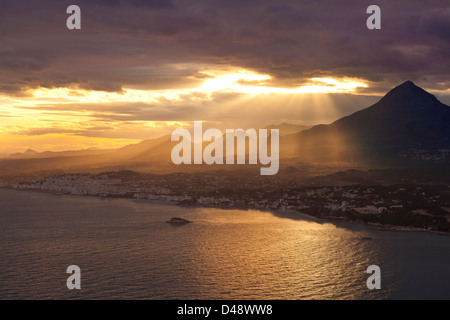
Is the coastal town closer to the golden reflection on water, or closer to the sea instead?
the sea

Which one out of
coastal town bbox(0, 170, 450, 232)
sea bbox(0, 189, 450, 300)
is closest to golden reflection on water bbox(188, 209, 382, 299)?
sea bbox(0, 189, 450, 300)

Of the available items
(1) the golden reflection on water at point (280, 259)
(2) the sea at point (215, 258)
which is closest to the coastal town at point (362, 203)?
(2) the sea at point (215, 258)

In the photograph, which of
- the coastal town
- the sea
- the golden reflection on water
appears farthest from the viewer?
the coastal town

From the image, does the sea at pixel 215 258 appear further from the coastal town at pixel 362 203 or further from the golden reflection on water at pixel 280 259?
the coastal town at pixel 362 203

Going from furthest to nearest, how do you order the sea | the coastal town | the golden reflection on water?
the coastal town, the golden reflection on water, the sea

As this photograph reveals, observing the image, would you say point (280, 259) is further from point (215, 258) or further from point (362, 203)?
point (362, 203)

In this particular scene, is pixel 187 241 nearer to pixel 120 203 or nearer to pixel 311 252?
pixel 311 252

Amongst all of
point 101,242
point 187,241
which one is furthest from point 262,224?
point 101,242

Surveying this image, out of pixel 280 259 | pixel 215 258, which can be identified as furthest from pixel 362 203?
pixel 215 258

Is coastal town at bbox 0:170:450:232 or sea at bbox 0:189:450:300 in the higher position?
coastal town at bbox 0:170:450:232
